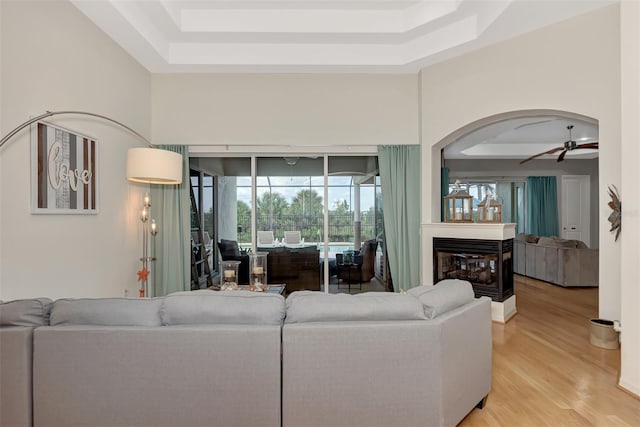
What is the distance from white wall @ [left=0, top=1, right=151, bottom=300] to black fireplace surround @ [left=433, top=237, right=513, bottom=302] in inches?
143

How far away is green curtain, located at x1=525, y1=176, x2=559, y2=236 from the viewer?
27.6ft

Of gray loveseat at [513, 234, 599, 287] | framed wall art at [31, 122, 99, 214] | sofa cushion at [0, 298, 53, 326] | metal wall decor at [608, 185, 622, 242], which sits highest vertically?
framed wall art at [31, 122, 99, 214]

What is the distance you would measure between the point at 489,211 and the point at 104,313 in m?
3.99

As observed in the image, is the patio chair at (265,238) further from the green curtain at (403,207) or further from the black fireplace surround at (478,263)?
the black fireplace surround at (478,263)

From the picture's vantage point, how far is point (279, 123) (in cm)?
473

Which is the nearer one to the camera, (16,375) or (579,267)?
(16,375)

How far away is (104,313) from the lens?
181 cm

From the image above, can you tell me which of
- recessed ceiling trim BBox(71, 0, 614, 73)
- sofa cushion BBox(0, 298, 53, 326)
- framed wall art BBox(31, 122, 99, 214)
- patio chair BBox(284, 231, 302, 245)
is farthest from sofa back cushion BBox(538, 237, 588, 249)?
sofa cushion BBox(0, 298, 53, 326)

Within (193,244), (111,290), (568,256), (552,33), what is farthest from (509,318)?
(111,290)

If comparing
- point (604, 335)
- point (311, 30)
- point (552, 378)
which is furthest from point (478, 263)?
point (311, 30)

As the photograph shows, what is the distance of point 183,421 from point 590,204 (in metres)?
9.85

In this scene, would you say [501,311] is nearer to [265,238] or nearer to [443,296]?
[443,296]

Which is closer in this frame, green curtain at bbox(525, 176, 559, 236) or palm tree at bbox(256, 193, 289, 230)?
palm tree at bbox(256, 193, 289, 230)

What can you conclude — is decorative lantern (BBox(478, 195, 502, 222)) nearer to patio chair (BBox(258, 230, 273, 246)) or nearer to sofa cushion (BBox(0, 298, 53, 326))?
patio chair (BBox(258, 230, 273, 246))
